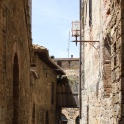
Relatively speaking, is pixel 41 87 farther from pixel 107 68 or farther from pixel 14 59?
pixel 14 59

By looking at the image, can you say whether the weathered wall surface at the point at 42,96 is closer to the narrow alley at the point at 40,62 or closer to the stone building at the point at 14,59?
the narrow alley at the point at 40,62

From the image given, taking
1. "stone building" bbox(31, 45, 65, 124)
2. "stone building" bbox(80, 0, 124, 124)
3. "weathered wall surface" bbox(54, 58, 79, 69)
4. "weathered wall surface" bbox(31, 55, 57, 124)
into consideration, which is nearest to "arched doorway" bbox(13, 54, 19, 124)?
"stone building" bbox(80, 0, 124, 124)

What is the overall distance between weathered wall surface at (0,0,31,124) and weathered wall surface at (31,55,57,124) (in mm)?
2604

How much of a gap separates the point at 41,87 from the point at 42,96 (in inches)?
25.9

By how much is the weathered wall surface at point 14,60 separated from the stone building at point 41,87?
1730mm

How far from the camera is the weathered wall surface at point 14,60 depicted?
660cm

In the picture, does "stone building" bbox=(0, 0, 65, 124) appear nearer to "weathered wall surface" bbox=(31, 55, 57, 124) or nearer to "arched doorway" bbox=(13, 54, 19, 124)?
"arched doorway" bbox=(13, 54, 19, 124)

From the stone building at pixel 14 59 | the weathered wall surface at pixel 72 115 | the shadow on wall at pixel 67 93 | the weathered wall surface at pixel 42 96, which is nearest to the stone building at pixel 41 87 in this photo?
the weathered wall surface at pixel 42 96

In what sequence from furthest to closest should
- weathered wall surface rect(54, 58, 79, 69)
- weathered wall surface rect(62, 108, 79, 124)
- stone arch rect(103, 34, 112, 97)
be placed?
weathered wall surface rect(62, 108, 79, 124) → weathered wall surface rect(54, 58, 79, 69) → stone arch rect(103, 34, 112, 97)

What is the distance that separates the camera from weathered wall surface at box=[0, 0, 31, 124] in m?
6.60

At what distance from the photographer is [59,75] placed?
22.9 meters

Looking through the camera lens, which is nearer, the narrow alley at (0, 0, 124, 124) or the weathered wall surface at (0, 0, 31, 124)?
the narrow alley at (0, 0, 124, 124)

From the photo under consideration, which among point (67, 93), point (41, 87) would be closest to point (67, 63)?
point (67, 93)

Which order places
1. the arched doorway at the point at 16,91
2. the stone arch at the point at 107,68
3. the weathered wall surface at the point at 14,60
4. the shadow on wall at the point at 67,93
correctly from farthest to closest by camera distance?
1. the shadow on wall at the point at 67,93
2. the stone arch at the point at 107,68
3. the arched doorway at the point at 16,91
4. the weathered wall surface at the point at 14,60
